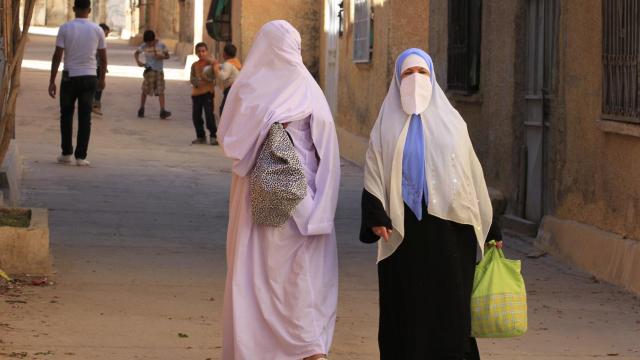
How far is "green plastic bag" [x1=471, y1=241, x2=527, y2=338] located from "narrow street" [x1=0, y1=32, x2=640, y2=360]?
111 cm

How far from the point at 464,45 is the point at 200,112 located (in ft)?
21.4

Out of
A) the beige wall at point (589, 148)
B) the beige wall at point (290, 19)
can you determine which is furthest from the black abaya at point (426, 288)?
the beige wall at point (290, 19)

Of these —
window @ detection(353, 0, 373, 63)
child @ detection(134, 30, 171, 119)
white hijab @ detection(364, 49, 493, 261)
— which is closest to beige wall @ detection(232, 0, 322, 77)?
child @ detection(134, 30, 171, 119)

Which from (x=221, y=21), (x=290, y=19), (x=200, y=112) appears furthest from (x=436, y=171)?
(x=221, y=21)

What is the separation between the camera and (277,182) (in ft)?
19.4

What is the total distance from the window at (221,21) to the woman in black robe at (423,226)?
18614 millimetres

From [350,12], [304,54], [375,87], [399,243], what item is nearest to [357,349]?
[399,243]

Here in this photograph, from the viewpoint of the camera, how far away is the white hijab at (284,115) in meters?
6.00

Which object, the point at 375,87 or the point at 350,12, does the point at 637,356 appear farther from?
the point at 350,12

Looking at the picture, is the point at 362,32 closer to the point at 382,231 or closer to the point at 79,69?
the point at 79,69

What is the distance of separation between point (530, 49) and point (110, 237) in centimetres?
413

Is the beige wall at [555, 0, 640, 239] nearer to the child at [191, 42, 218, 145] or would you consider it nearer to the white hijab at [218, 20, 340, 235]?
the white hijab at [218, 20, 340, 235]

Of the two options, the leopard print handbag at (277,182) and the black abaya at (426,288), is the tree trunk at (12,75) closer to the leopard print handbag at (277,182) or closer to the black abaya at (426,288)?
the leopard print handbag at (277,182)

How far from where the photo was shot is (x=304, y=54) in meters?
21.8
